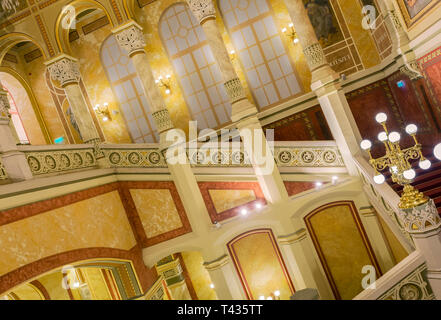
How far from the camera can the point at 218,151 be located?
8.33 metres

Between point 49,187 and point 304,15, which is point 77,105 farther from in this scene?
point 304,15

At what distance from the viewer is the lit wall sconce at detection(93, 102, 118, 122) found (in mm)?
12008

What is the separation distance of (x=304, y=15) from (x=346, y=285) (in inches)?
277

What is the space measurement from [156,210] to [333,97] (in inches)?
207

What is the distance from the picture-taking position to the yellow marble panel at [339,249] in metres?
8.52

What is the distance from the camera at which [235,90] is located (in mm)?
8477

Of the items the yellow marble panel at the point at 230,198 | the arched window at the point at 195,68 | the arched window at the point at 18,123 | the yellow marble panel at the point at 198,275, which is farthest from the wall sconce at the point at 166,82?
the yellow marble panel at the point at 198,275

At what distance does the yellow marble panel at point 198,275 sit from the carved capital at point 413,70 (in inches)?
321

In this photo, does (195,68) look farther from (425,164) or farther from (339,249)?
(425,164)

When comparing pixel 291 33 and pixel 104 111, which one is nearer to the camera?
pixel 291 33

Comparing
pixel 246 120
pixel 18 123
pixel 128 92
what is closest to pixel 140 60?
pixel 128 92

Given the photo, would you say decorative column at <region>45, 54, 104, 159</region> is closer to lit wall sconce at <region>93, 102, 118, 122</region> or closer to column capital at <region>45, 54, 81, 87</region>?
column capital at <region>45, 54, 81, 87</region>
